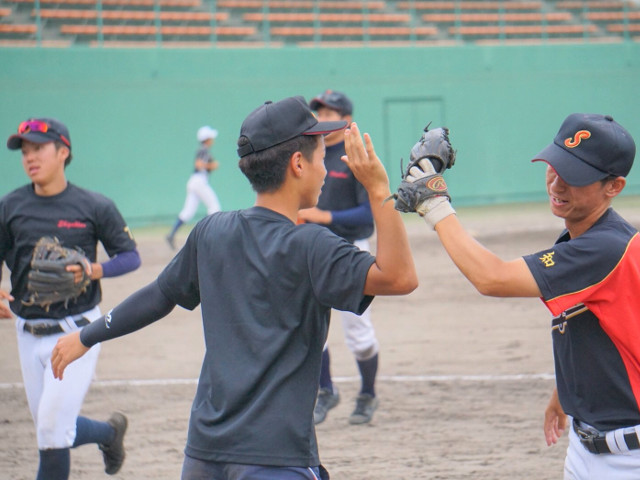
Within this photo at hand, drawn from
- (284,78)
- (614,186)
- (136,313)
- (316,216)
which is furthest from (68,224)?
(284,78)

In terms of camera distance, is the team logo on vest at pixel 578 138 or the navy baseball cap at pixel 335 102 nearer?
the team logo on vest at pixel 578 138

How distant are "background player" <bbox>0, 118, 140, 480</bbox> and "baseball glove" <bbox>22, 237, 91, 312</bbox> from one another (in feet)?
0.17

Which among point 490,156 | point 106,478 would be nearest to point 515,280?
point 106,478

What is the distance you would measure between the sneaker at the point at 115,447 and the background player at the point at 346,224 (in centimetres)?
177

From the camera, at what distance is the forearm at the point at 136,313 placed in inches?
122

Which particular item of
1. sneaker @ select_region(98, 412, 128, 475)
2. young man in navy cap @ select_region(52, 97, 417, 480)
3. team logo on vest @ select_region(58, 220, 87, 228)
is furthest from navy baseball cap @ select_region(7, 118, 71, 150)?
young man in navy cap @ select_region(52, 97, 417, 480)

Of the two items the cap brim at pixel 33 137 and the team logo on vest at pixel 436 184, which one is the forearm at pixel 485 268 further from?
the cap brim at pixel 33 137

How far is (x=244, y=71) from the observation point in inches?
867

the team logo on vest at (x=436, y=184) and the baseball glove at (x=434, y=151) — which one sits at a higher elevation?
the baseball glove at (x=434, y=151)

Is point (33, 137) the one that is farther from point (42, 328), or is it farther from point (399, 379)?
point (399, 379)

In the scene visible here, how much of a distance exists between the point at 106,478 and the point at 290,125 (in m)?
3.45

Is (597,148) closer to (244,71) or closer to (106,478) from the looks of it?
(106,478)

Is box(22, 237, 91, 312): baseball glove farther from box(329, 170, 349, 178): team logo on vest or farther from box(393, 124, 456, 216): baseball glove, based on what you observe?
box(329, 170, 349, 178): team logo on vest

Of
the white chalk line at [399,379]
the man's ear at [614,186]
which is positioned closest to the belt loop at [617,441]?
the man's ear at [614,186]
